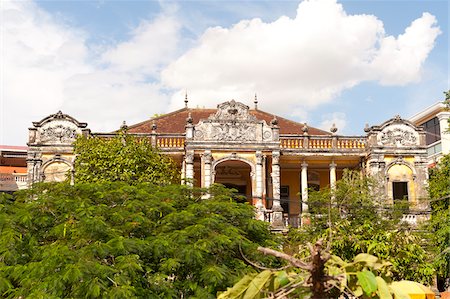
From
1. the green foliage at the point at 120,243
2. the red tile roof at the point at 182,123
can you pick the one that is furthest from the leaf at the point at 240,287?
the red tile roof at the point at 182,123

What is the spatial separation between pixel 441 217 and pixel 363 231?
3.63 metres

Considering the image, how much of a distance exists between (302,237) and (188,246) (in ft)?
25.5

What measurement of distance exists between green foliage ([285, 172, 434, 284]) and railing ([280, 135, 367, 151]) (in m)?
2.97

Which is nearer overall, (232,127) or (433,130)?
(232,127)

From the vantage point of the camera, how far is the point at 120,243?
878 centimetres

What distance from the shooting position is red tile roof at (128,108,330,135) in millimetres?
23672

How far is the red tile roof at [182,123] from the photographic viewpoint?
2367cm

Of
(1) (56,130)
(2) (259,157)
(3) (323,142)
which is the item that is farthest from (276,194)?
(1) (56,130)

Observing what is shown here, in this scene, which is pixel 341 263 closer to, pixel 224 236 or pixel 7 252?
pixel 224 236

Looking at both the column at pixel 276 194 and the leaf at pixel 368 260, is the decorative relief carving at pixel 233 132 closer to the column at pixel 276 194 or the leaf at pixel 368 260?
the column at pixel 276 194

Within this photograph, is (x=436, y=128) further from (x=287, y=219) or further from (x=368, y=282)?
(x=368, y=282)

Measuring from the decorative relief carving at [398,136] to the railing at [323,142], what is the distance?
86cm

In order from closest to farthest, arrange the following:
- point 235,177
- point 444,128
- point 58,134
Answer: point 58,134 → point 235,177 → point 444,128

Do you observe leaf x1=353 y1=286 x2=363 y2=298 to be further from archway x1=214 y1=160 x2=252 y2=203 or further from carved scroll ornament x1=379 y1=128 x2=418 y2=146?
archway x1=214 y1=160 x2=252 y2=203
